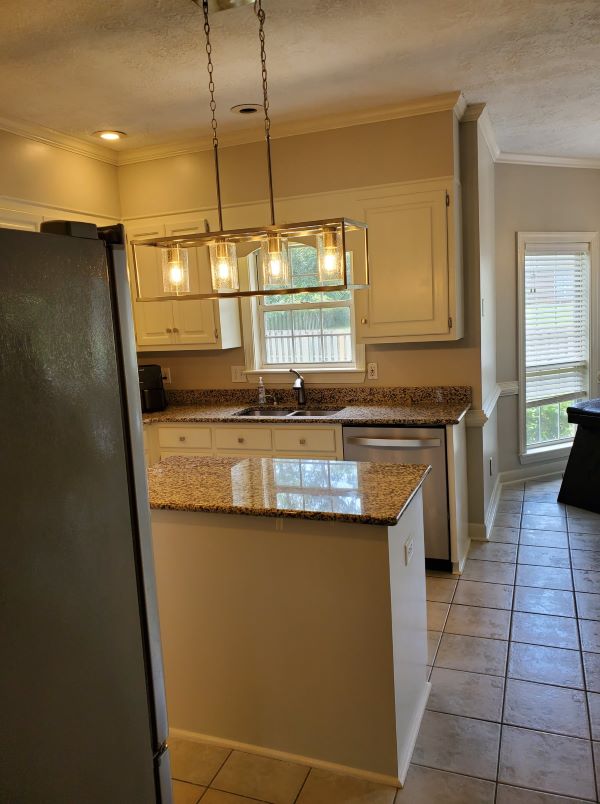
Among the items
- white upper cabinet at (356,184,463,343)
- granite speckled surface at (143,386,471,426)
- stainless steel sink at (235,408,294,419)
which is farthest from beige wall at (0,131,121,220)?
white upper cabinet at (356,184,463,343)

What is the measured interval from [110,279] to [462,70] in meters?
2.77

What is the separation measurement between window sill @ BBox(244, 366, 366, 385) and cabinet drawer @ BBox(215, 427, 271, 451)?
64 centimetres

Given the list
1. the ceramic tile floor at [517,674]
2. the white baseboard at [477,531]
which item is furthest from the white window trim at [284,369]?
the ceramic tile floor at [517,674]

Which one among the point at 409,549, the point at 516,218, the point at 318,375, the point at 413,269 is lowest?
the point at 409,549

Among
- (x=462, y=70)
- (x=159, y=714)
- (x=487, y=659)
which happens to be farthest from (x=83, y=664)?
(x=462, y=70)

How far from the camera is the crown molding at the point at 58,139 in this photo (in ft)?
11.5

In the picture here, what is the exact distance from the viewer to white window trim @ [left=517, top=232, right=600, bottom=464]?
207 inches

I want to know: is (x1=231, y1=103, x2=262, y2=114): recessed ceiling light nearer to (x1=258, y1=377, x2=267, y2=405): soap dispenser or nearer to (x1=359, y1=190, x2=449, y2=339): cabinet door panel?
(x1=359, y1=190, x2=449, y2=339): cabinet door panel

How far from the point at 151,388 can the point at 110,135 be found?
1665 millimetres

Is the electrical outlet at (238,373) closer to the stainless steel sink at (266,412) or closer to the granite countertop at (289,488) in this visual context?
the stainless steel sink at (266,412)

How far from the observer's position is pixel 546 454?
5648 millimetres

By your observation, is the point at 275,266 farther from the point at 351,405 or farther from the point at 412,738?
the point at 351,405

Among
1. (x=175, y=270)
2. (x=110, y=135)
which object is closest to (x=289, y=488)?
(x=175, y=270)

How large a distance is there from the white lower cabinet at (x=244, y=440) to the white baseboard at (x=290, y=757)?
1.70 meters
